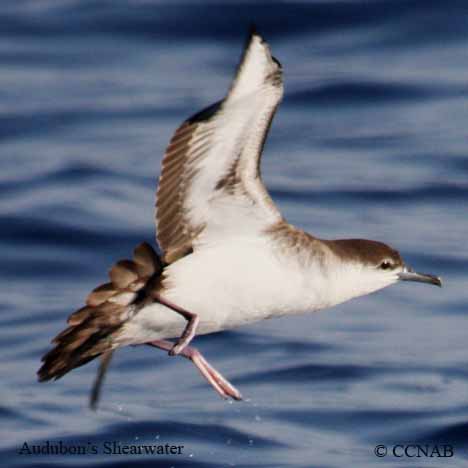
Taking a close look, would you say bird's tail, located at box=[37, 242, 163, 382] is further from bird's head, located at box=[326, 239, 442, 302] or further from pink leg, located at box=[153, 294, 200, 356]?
bird's head, located at box=[326, 239, 442, 302]

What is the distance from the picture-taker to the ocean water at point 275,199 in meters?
11.5

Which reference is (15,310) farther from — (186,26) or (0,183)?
(186,26)

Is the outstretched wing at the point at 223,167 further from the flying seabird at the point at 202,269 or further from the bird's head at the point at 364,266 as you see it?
the bird's head at the point at 364,266

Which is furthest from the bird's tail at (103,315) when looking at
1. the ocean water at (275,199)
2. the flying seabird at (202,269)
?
the ocean water at (275,199)

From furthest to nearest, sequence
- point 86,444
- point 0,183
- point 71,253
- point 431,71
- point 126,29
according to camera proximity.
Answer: point 126,29 → point 431,71 → point 0,183 → point 71,253 → point 86,444

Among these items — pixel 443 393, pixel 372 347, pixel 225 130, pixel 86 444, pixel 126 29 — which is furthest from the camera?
pixel 126 29

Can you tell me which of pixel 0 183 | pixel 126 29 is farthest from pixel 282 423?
pixel 126 29

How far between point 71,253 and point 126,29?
22.3 feet

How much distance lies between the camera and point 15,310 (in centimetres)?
1368

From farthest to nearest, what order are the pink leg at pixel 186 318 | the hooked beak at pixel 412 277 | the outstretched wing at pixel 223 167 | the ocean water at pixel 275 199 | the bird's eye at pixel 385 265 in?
the ocean water at pixel 275 199 → the hooked beak at pixel 412 277 → the bird's eye at pixel 385 265 → the pink leg at pixel 186 318 → the outstretched wing at pixel 223 167

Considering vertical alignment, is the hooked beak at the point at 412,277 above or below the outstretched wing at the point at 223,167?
below

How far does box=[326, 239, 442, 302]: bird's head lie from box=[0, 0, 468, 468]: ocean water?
2688 millimetres

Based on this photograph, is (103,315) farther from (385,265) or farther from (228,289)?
(385,265)

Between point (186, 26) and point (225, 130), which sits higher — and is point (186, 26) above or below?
below
